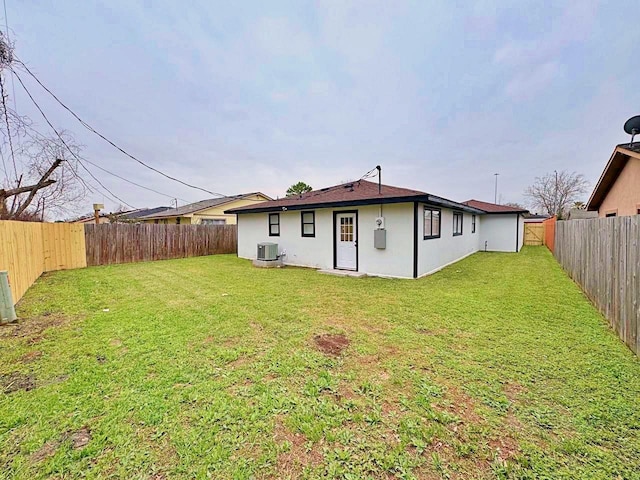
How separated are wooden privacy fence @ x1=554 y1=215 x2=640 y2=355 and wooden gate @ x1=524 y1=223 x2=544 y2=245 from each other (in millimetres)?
15326

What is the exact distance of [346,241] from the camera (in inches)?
374

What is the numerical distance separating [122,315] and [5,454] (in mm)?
3180

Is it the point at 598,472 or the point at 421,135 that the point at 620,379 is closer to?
the point at 598,472

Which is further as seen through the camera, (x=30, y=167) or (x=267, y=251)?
(x=30, y=167)

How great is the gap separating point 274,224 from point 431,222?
5.97m

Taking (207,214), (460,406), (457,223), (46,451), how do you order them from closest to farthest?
(46,451), (460,406), (457,223), (207,214)

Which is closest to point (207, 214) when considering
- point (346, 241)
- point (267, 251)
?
point (267, 251)

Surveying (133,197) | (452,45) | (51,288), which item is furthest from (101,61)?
(133,197)

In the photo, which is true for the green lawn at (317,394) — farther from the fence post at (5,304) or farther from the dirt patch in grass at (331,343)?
the fence post at (5,304)

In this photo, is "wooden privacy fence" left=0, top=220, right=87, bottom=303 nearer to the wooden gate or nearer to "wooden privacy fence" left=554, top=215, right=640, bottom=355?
"wooden privacy fence" left=554, top=215, right=640, bottom=355

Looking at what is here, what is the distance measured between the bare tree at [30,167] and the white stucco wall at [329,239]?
744cm

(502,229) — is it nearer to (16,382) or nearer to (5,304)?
(16,382)

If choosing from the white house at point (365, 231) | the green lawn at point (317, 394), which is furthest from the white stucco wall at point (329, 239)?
the green lawn at point (317, 394)

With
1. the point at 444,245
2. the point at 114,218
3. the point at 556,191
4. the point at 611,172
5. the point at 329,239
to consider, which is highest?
the point at 556,191
